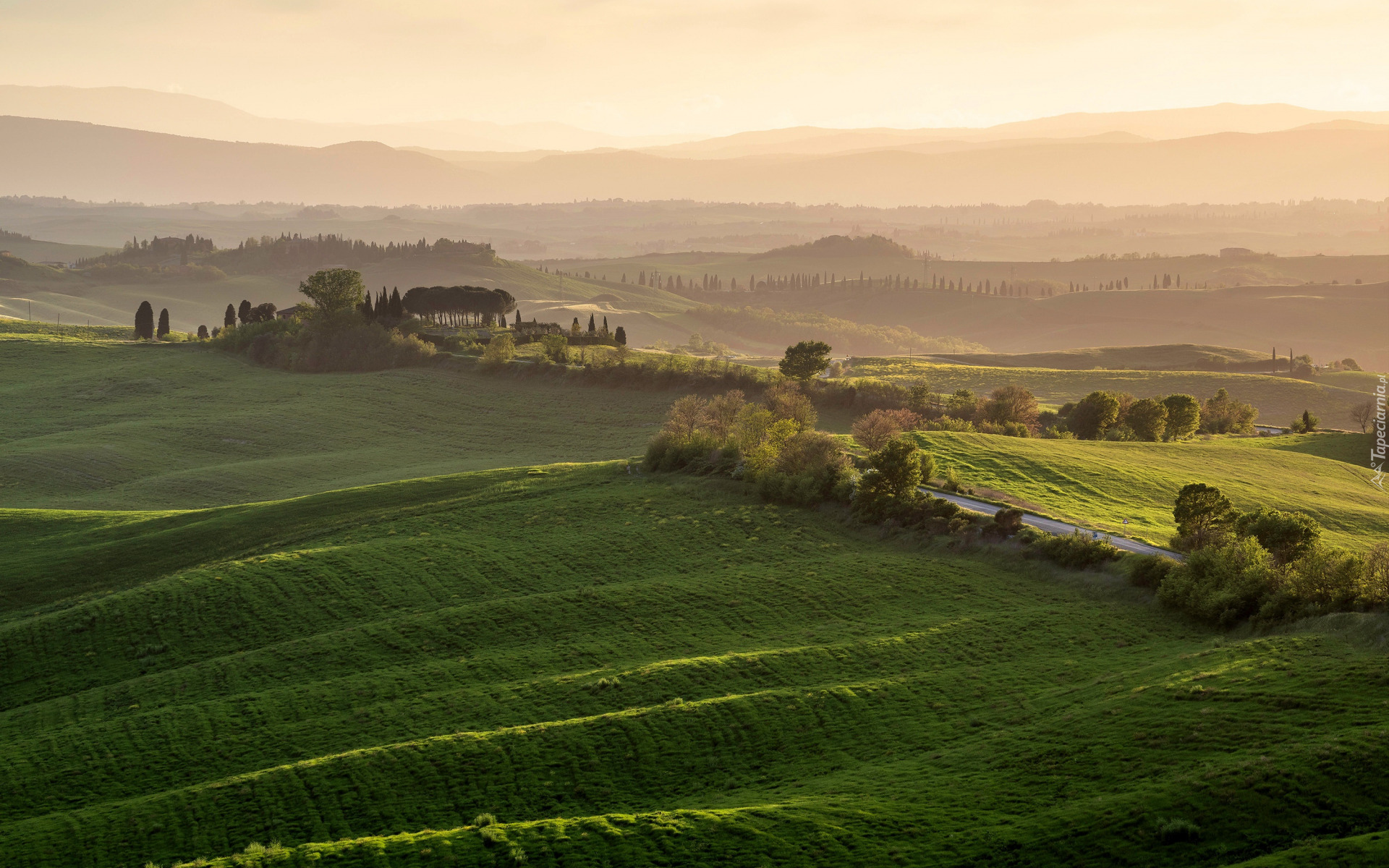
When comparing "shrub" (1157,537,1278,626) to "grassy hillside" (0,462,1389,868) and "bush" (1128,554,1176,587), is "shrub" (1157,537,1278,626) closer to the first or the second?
"bush" (1128,554,1176,587)

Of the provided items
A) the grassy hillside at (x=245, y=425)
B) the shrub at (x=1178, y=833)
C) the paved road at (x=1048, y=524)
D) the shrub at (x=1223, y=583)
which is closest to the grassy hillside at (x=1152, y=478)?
the paved road at (x=1048, y=524)

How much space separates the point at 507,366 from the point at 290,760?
101 metres

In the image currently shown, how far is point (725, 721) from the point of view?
33.8 metres

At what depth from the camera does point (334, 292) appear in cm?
15038

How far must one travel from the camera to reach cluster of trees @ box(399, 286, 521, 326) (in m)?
171

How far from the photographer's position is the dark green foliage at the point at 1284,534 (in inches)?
1734

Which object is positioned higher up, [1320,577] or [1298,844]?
[1320,577]

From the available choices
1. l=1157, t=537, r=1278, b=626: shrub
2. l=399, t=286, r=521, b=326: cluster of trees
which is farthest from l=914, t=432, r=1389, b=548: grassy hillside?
l=399, t=286, r=521, b=326: cluster of trees

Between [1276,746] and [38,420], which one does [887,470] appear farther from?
[38,420]

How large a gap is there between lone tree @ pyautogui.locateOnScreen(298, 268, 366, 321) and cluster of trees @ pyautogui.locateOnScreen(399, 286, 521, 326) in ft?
56.9

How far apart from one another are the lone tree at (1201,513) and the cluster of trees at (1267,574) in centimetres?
70

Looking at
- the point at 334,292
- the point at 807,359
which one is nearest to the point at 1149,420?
the point at 807,359

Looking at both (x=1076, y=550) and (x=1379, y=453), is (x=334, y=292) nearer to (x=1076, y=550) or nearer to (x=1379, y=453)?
(x=1076, y=550)

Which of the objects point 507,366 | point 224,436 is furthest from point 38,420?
point 507,366
